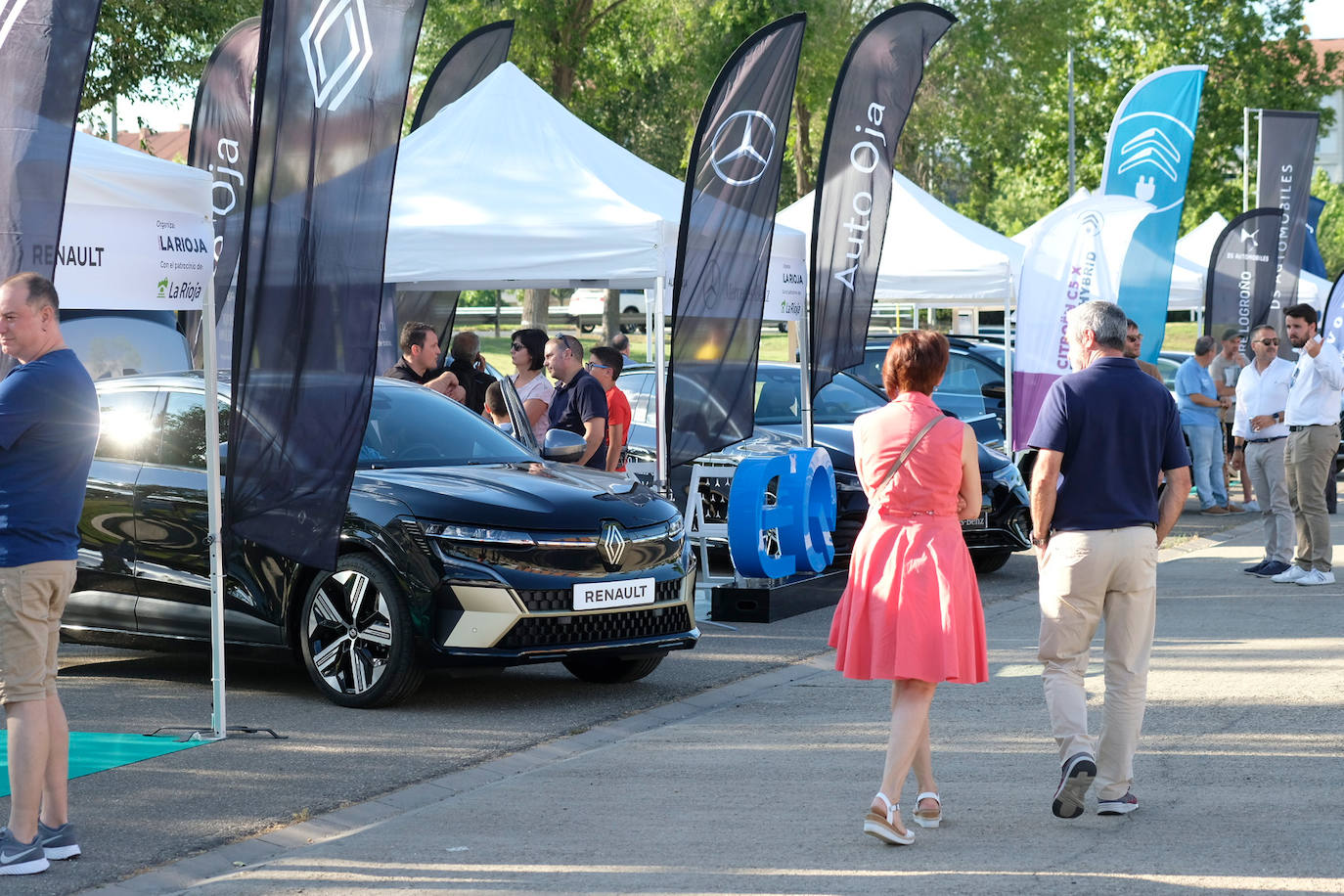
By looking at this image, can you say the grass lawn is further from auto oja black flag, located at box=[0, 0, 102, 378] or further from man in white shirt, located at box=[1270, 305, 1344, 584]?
auto oja black flag, located at box=[0, 0, 102, 378]

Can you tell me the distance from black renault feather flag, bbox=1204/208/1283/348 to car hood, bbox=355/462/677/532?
13.2 metres

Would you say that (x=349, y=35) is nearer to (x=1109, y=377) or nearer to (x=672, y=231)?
(x=1109, y=377)

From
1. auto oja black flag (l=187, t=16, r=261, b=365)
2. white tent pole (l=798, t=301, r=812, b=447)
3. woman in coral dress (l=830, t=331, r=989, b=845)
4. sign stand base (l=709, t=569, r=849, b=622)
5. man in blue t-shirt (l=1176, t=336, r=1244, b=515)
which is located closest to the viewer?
woman in coral dress (l=830, t=331, r=989, b=845)

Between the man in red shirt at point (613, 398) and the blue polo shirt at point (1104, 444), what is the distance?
18.0 feet

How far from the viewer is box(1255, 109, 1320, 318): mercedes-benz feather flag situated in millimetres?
20984

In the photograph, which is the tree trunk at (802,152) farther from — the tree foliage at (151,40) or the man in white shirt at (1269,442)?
the man in white shirt at (1269,442)

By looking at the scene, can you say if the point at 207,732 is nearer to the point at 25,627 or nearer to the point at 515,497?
the point at 515,497

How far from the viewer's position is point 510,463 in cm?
866

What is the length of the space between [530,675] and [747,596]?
7.23 ft

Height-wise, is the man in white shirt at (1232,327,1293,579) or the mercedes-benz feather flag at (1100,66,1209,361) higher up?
the mercedes-benz feather flag at (1100,66,1209,361)

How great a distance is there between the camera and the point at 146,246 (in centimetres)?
706

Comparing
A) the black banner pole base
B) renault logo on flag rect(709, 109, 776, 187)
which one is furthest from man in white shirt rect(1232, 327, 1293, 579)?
the black banner pole base

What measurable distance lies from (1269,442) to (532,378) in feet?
18.9

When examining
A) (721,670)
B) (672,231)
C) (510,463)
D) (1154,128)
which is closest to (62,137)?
(510,463)
